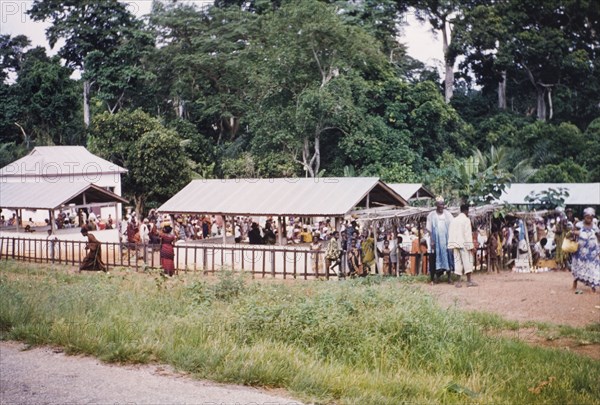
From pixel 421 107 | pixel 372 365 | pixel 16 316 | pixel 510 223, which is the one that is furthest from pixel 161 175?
pixel 372 365

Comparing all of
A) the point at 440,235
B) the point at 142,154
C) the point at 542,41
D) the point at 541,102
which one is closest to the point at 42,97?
the point at 440,235

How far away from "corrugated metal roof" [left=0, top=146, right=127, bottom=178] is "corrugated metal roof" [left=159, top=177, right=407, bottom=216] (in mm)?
4306

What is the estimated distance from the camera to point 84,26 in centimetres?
2048

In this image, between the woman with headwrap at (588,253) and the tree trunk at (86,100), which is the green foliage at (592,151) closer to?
the woman with headwrap at (588,253)

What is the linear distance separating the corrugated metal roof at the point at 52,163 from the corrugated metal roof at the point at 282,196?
4306 mm

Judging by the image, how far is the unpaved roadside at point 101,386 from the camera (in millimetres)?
5699

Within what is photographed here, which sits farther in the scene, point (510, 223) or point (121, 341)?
point (510, 223)

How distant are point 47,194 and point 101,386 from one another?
16.9 meters

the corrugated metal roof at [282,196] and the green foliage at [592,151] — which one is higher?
the green foliage at [592,151]

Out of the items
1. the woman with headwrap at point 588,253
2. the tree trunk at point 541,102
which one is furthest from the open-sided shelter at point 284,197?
the tree trunk at point 541,102

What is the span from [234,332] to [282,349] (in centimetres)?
98

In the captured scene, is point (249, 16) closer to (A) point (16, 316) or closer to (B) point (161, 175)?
(B) point (161, 175)

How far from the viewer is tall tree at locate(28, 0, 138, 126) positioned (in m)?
17.6

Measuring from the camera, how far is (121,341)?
23.3 feet
